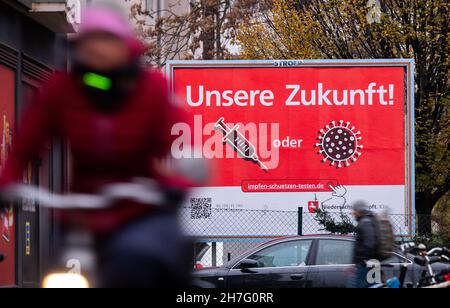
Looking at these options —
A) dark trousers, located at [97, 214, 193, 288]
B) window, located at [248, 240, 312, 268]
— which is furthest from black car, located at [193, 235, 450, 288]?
dark trousers, located at [97, 214, 193, 288]

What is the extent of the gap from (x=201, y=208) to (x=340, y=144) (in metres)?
3.07

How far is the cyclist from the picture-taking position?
328 cm

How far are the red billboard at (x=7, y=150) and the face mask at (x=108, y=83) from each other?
9889 millimetres

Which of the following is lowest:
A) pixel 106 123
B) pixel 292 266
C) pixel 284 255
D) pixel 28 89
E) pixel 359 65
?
pixel 292 266

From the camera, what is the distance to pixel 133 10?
26984 mm

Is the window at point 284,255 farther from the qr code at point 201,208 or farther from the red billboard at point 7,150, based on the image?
the qr code at point 201,208

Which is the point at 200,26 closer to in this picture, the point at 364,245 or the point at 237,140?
the point at 237,140

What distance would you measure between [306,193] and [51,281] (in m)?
14.9

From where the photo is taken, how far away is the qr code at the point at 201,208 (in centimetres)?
1809

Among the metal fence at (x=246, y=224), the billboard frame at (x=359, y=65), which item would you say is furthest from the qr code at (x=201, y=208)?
the billboard frame at (x=359, y=65)

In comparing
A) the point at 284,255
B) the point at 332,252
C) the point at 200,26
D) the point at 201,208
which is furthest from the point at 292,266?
the point at 200,26

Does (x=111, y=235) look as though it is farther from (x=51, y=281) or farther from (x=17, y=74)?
(x=17, y=74)

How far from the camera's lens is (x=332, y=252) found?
41.0 feet
